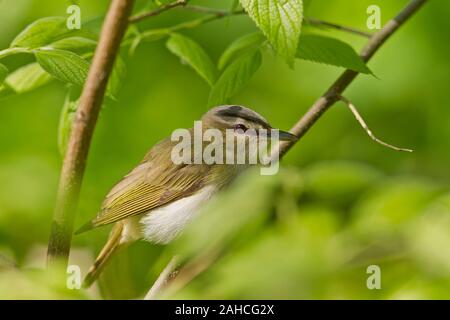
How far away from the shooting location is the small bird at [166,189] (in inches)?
123

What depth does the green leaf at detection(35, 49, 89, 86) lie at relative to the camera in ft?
5.86

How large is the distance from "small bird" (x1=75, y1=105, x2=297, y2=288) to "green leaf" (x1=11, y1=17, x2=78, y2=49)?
995mm

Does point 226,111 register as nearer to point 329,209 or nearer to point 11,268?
point 329,209

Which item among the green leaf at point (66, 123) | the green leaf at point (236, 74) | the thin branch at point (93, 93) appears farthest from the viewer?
the green leaf at point (66, 123)

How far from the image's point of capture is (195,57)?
2.36 meters

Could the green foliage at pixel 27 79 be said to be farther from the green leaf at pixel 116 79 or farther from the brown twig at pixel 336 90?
the brown twig at pixel 336 90

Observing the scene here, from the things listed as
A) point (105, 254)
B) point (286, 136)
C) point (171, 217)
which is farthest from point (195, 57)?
point (171, 217)

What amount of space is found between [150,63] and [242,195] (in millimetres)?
3301

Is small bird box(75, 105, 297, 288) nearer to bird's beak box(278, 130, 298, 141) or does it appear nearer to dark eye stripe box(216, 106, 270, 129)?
dark eye stripe box(216, 106, 270, 129)

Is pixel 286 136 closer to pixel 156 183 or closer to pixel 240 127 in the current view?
pixel 240 127

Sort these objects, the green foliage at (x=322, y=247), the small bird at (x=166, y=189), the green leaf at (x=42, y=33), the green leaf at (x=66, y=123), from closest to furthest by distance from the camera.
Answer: the green foliage at (x=322, y=247) < the green leaf at (x=42, y=33) < the green leaf at (x=66, y=123) < the small bird at (x=166, y=189)

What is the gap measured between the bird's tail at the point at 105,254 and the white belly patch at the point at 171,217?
0.13m

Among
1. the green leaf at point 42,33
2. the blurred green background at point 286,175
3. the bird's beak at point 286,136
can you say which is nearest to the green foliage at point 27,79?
the green leaf at point 42,33

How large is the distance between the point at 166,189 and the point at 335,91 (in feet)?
3.62
